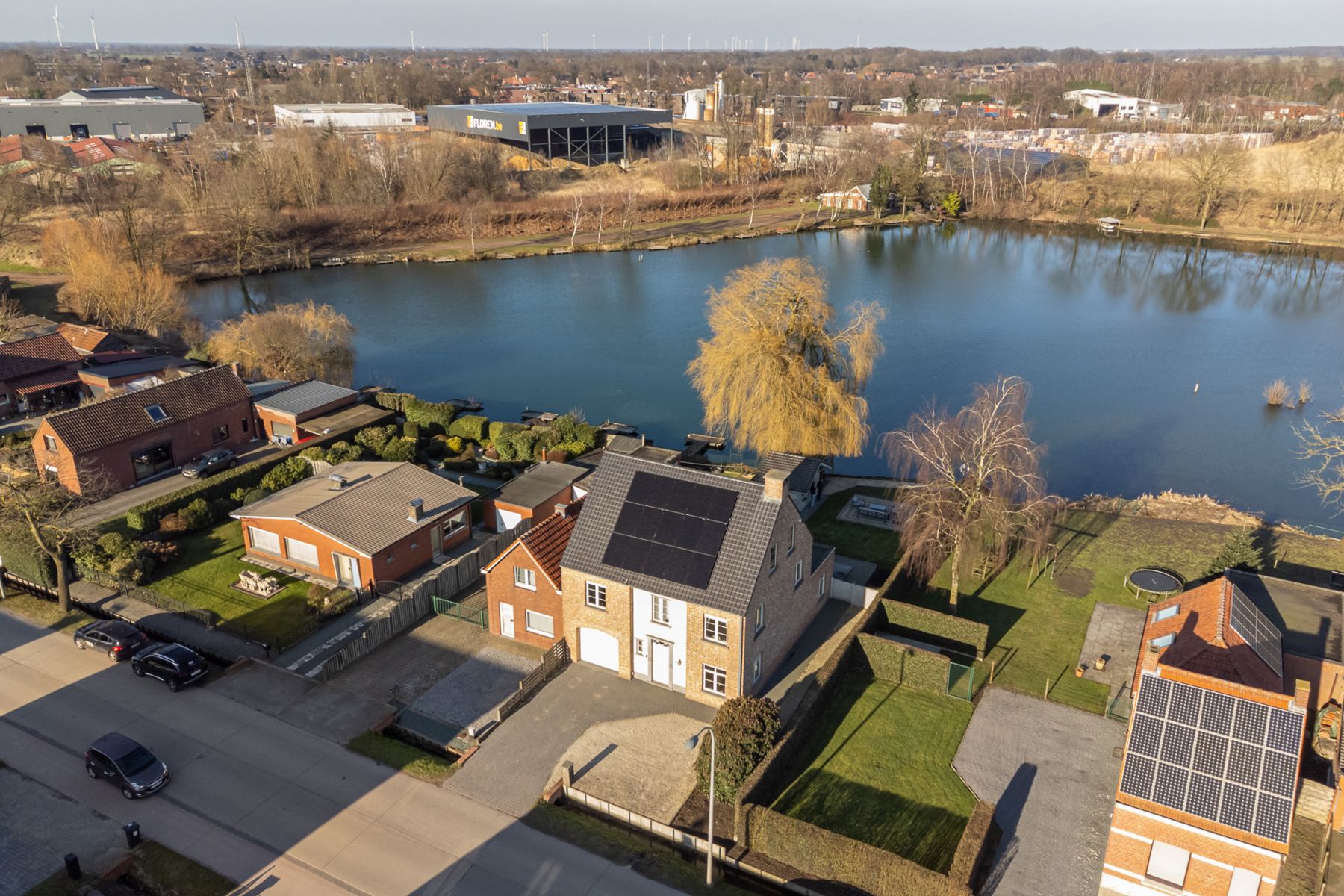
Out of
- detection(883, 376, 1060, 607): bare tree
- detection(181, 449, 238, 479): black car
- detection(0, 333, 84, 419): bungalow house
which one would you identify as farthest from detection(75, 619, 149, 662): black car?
detection(0, 333, 84, 419): bungalow house

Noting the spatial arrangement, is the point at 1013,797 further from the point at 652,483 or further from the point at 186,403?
the point at 186,403

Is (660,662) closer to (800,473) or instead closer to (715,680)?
(715,680)

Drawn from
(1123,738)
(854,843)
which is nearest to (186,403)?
(854,843)

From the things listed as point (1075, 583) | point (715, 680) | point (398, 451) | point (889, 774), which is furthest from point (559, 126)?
point (889, 774)

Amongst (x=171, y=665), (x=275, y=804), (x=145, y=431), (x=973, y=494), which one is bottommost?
(x=275, y=804)

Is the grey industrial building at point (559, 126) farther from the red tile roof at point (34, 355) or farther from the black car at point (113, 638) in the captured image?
the black car at point (113, 638)

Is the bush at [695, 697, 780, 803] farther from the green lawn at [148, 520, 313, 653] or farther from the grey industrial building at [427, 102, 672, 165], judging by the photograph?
the grey industrial building at [427, 102, 672, 165]
